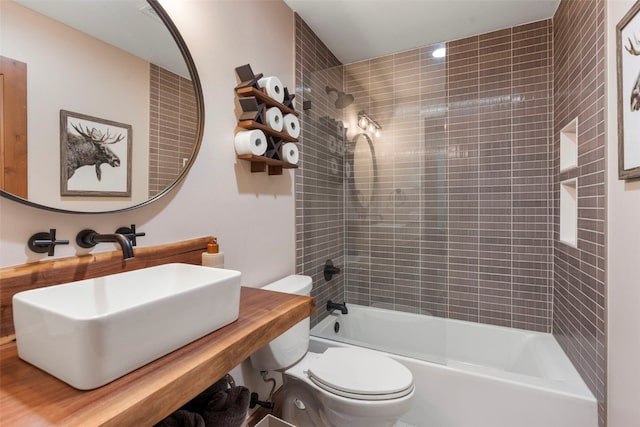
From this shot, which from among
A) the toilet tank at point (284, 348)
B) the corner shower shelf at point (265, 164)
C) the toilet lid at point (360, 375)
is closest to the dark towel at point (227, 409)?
the toilet tank at point (284, 348)

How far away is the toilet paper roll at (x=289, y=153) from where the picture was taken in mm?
1792

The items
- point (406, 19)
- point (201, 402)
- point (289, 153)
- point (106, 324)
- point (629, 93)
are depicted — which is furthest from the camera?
point (406, 19)

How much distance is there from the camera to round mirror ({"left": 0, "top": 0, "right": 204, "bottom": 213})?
786 mm

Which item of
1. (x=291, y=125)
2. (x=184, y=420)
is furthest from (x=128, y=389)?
(x=291, y=125)

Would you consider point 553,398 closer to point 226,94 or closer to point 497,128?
point 497,128

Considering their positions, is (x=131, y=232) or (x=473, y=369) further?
(x=473, y=369)

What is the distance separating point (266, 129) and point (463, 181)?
1690mm

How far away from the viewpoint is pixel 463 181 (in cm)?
244

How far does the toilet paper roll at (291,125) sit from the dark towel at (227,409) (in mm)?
1352

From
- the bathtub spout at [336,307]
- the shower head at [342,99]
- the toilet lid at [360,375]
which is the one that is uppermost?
the shower head at [342,99]

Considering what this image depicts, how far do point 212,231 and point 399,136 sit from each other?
160 cm

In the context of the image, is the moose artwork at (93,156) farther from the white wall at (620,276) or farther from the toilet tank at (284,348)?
the white wall at (620,276)

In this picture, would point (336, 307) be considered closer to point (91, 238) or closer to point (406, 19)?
point (91, 238)

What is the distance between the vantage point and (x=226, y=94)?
1.47m
